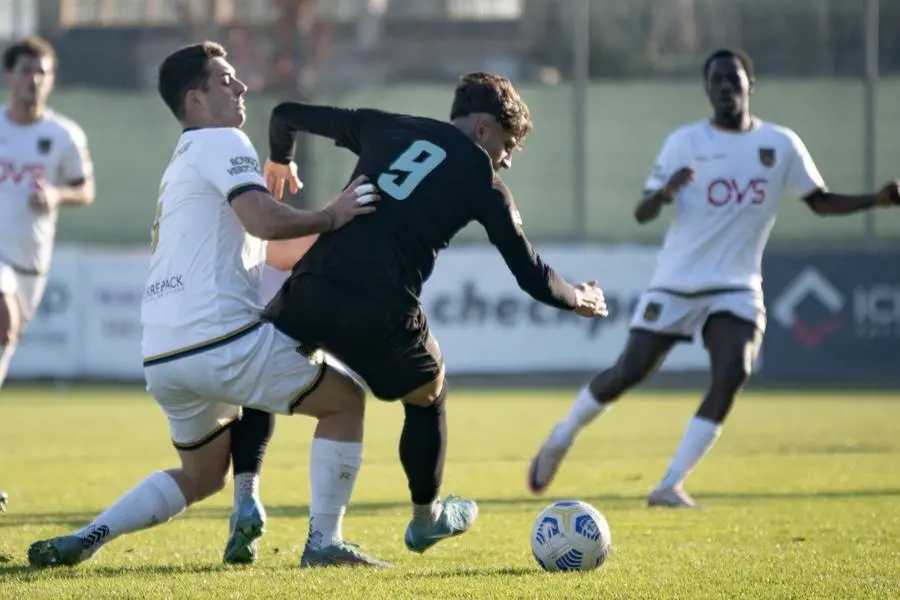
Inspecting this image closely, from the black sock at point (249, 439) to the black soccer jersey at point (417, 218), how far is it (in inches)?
30.0

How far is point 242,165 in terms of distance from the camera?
559cm

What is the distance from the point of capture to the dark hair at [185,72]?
579 cm

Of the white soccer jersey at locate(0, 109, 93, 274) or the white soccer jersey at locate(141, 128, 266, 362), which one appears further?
the white soccer jersey at locate(0, 109, 93, 274)

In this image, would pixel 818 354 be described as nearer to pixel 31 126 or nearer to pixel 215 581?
pixel 31 126

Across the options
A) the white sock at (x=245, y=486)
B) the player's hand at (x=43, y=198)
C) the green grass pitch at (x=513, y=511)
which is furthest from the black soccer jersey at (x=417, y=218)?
the player's hand at (x=43, y=198)

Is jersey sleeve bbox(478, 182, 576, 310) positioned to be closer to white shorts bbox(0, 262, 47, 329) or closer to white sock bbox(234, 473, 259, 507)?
white sock bbox(234, 473, 259, 507)

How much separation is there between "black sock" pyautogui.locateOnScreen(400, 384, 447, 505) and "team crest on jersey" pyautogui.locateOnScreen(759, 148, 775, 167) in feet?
11.4

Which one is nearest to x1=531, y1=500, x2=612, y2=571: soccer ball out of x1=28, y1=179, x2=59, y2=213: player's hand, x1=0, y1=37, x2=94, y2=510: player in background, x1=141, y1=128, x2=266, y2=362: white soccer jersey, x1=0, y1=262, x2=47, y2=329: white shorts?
x1=141, y1=128, x2=266, y2=362: white soccer jersey

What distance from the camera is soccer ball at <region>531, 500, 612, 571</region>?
5.85 meters

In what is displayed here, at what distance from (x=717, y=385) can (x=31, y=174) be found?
4423 millimetres

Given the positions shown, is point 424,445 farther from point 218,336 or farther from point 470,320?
point 470,320

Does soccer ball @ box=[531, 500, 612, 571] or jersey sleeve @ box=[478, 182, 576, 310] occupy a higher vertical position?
jersey sleeve @ box=[478, 182, 576, 310]

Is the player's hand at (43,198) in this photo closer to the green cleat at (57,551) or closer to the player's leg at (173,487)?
the player's leg at (173,487)

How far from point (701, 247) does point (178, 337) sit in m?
3.98
